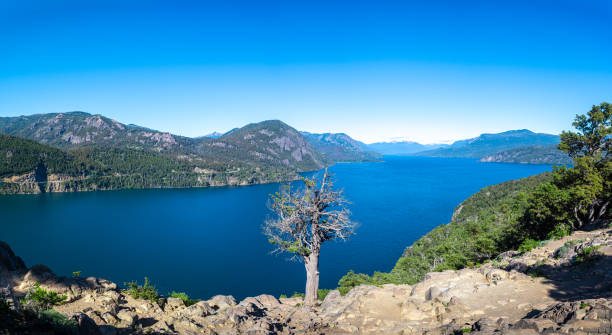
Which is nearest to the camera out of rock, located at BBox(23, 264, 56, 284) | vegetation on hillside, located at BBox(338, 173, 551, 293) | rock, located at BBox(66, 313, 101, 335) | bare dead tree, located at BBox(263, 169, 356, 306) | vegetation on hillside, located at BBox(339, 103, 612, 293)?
rock, located at BBox(66, 313, 101, 335)

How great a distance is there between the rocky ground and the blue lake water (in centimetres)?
4879

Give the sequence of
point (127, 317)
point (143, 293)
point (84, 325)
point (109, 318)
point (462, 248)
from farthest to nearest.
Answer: point (462, 248), point (143, 293), point (127, 317), point (109, 318), point (84, 325)

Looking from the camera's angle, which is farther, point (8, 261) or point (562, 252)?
point (562, 252)

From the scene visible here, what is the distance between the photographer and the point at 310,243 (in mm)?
17625

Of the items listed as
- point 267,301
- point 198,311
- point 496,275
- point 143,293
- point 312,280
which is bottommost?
point 267,301

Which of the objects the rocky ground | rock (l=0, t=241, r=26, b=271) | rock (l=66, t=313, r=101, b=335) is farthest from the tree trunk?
rock (l=0, t=241, r=26, b=271)

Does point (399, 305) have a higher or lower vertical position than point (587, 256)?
lower

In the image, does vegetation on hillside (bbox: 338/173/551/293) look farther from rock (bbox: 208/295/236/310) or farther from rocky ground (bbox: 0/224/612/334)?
rock (bbox: 208/295/236/310)

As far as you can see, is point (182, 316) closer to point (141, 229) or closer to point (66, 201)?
point (141, 229)

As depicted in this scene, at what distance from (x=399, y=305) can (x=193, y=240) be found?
286ft

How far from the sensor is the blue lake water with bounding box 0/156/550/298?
6397cm

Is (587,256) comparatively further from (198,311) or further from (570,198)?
(198,311)

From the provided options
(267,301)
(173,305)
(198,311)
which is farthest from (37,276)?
(267,301)

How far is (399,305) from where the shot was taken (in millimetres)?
12164
